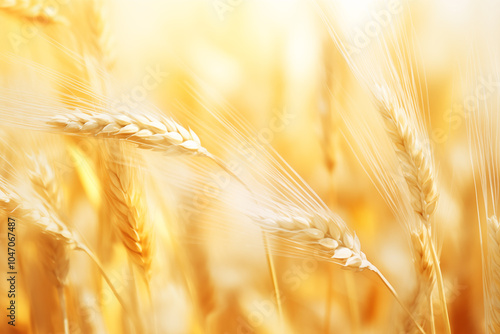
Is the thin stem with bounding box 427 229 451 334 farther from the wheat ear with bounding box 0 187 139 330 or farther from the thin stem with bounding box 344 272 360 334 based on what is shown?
the wheat ear with bounding box 0 187 139 330

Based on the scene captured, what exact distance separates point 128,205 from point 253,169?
0.98 feet

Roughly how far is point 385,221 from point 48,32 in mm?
915

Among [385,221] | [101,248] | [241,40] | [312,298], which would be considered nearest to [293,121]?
[241,40]

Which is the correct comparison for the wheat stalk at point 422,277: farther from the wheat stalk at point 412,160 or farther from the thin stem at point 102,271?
the thin stem at point 102,271

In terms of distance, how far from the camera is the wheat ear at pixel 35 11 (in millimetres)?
927

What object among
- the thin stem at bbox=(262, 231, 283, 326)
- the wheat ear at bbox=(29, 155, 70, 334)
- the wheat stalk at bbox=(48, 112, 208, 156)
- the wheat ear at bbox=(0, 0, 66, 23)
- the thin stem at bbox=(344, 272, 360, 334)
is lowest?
the thin stem at bbox=(344, 272, 360, 334)

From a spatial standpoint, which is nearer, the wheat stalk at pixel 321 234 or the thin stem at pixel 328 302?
the wheat stalk at pixel 321 234

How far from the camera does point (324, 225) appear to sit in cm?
91

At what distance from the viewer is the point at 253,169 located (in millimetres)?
977

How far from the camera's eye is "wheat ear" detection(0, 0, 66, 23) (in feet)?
3.04

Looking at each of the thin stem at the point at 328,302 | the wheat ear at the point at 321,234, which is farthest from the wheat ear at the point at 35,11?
the thin stem at the point at 328,302

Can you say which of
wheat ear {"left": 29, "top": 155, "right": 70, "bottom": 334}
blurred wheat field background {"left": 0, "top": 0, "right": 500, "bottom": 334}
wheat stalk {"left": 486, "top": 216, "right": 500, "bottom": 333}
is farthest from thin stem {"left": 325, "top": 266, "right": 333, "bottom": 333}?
wheat ear {"left": 29, "top": 155, "right": 70, "bottom": 334}

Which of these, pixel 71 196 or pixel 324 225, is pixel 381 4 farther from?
pixel 71 196

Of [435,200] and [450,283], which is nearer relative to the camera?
[435,200]
